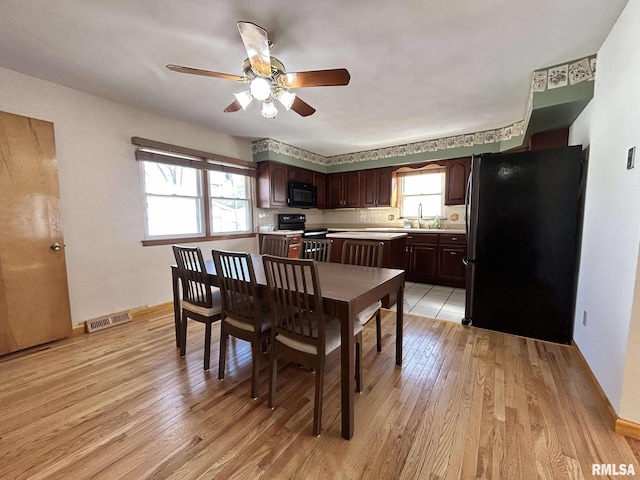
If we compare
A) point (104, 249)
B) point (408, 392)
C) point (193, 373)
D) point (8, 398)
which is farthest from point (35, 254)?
point (408, 392)

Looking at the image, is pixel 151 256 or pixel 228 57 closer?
pixel 228 57

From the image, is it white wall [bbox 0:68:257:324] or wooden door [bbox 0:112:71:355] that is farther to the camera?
white wall [bbox 0:68:257:324]

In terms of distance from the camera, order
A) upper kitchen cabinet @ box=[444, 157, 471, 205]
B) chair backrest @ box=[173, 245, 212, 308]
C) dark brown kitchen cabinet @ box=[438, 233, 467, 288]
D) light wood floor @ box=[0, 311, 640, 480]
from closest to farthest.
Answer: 1. light wood floor @ box=[0, 311, 640, 480]
2. chair backrest @ box=[173, 245, 212, 308]
3. dark brown kitchen cabinet @ box=[438, 233, 467, 288]
4. upper kitchen cabinet @ box=[444, 157, 471, 205]

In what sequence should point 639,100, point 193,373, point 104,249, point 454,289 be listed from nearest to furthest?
1. point 639,100
2. point 193,373
3. point 104,249
4. point 454,289

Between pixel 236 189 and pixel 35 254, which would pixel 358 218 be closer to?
pixel 236 189

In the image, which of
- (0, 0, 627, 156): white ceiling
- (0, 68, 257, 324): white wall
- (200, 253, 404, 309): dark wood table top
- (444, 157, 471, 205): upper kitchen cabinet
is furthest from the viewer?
(444, 157, 471, 205): upper kitchen cabinet

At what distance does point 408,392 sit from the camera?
1.78m

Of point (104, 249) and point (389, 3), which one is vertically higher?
point (389, 3)

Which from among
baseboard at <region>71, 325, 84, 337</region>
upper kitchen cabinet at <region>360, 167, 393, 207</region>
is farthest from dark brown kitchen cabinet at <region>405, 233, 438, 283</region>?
baseboard at <region>71, 325, 84, 337</region>

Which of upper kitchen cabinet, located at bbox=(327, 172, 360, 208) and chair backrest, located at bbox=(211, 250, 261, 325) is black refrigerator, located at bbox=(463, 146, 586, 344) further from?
upper kitchen cabinet, located at bbox=(327, 172, 360, 208)

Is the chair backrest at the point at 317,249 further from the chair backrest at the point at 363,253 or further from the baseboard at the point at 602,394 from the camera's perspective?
the baseboard at the point at 602,394

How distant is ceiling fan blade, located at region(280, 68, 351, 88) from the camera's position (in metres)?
1.73

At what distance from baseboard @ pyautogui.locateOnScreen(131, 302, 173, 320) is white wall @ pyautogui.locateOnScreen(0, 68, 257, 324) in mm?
64

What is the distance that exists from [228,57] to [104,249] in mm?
2381
